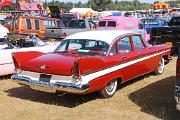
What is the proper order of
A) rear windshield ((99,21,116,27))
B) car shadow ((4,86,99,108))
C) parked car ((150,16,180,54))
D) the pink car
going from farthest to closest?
rear windshield ((99,21,116,27)) < the pink car < parked car ((150,16,180,54)) < car shadow ((4,86,99,108))

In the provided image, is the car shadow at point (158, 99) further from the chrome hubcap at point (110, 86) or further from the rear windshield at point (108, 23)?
the rear windshield at point (108, 23)

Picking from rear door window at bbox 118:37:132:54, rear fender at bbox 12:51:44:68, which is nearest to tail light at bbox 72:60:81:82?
rear fender at bbox 12:51:44:68

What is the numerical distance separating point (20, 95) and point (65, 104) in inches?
52.9

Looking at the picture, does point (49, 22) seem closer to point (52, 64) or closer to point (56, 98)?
point (56, 98)

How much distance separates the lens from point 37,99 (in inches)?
311

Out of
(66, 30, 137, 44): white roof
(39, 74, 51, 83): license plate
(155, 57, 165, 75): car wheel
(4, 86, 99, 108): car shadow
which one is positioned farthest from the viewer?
(155, 57, 165, 75): car wheel

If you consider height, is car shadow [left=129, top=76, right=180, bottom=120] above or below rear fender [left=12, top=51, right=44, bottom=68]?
below

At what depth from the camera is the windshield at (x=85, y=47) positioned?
7992 mm

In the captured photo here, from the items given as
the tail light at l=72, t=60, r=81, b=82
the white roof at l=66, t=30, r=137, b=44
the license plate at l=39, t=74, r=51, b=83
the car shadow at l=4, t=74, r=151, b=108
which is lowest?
the car shadow at l=4, t=74, r=151, b=108

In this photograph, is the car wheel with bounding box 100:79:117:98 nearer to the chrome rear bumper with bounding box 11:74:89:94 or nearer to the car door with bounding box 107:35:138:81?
the car door with bounding box 107:35:138:81

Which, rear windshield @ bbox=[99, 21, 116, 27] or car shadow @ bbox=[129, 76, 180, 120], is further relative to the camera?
rear windshield @ bbox=[99, 21, 116, 27]

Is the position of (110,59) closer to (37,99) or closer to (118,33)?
(118,33)

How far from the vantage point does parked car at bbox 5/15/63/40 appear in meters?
19.2

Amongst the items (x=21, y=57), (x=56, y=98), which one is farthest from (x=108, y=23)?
(x=56, y=98)
